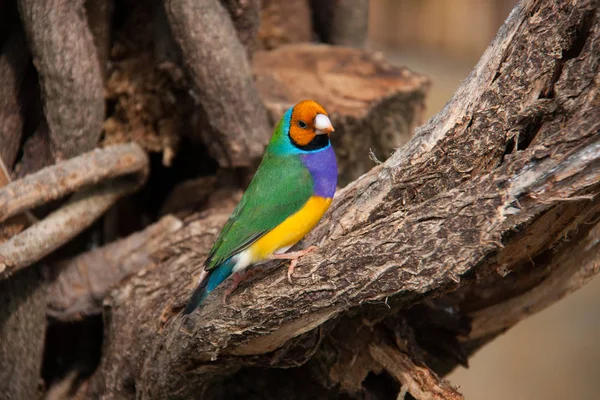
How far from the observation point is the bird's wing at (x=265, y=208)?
7.72ft

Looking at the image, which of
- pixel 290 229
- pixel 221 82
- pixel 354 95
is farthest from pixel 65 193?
pixel 354 95

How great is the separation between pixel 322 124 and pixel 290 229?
15.5 inches

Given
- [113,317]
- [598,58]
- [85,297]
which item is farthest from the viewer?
[85,297]

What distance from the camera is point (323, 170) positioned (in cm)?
242

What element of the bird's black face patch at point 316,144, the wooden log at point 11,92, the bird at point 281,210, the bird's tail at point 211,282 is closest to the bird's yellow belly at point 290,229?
the bird at point 281,210

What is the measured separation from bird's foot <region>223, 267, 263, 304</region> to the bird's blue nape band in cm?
6

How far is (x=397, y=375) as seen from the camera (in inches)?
100

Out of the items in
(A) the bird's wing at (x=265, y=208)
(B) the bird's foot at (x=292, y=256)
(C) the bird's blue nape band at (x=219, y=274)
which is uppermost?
(A) the bird's wing at (x=265, y=208)

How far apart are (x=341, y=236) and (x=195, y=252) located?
3.04ft

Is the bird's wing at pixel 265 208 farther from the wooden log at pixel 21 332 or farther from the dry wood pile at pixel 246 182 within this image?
the wooden log at pixel 21 332

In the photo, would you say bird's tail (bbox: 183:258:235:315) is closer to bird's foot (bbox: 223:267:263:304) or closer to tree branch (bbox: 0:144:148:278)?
bird's foot (bbox: 223:267:263:304)

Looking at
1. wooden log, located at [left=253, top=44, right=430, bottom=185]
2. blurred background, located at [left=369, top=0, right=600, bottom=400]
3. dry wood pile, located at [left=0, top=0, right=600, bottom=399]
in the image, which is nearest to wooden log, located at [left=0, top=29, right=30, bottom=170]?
dry wood pile, located at [left=0, top=0, right=600, bottom=399]

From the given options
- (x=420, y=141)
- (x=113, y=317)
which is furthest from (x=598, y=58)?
(x=113, y=317)

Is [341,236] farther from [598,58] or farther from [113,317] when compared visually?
[113,317]
